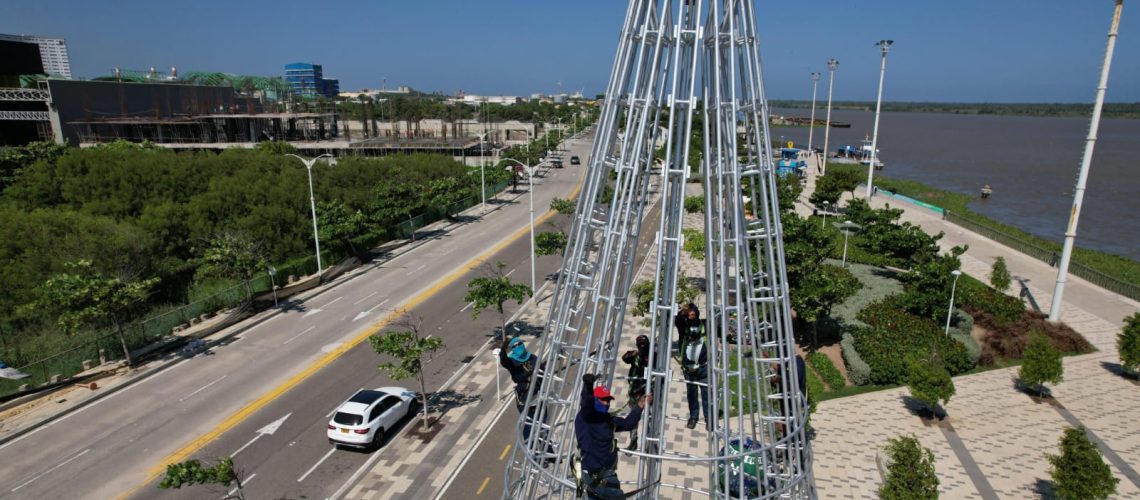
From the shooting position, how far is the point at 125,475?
57.9ft

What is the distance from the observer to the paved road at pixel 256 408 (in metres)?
17.5

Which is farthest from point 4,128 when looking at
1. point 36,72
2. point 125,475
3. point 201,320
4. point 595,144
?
point 595,144

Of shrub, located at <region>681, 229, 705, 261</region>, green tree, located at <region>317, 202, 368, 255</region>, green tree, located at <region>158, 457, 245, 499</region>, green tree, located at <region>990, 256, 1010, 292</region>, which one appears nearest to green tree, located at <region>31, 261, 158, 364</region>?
green tree, located at <region>158, 457, 245, 499</region>

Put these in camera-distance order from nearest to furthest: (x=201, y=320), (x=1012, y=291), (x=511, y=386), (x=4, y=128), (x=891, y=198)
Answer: (x=511, y=386) → (x=201, y=320) → (x=1012, y=291) → (x=891, y=198) → (x=4, y=128)

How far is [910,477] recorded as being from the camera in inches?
539

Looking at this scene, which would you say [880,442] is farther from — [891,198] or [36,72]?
[36,72]

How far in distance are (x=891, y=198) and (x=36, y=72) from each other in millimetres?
91543

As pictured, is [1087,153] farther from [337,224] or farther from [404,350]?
[337,224]

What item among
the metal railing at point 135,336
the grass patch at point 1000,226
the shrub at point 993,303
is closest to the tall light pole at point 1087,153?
the shrub at point 993,303

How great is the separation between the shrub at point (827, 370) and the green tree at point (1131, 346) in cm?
977

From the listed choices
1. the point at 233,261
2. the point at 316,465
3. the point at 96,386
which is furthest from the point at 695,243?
the point at 96,386

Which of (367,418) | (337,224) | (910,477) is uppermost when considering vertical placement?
(337,224)

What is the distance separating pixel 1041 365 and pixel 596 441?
2030 cm

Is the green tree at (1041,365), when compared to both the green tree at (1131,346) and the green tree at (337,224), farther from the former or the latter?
the green tree at (337,224)
